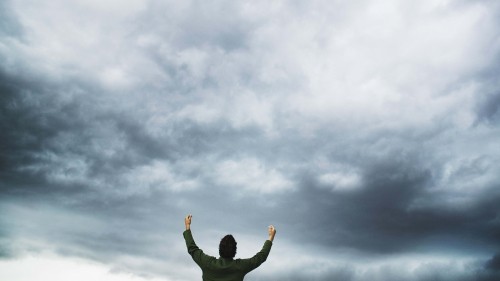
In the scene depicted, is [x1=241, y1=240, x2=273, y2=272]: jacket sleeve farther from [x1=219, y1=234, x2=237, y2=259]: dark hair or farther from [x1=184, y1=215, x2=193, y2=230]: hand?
[x1=184, y1=215, x2=193, y2=230]: hand

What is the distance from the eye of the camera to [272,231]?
32.1 ft

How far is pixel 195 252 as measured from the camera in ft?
30.3

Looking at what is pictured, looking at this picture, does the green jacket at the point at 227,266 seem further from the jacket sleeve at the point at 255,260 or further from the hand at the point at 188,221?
the hand at the point at 188,221

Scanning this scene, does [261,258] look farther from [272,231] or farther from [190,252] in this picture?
[190,252]

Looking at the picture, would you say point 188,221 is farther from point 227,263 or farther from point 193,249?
point 227,263

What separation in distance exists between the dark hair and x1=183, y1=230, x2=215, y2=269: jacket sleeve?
33cm

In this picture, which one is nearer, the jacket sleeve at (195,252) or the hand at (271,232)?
the jacket sleeve at (195,252)

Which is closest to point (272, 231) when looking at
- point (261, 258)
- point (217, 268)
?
point (261, 258)

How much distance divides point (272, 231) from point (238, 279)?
1564 millimetres

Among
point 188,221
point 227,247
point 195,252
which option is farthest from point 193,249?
point 227,247

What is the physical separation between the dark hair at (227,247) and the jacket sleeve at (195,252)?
1.08 ft

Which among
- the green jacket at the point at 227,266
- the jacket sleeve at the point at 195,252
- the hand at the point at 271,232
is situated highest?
the hand at the point at 271,232

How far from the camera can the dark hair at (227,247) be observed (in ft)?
29.2

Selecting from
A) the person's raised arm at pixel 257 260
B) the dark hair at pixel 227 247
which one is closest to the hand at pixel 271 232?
the person's raised arm at pixel 257 260
